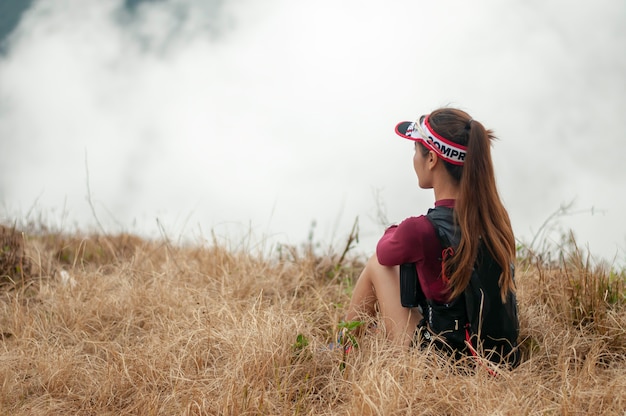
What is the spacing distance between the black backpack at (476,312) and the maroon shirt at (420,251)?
4 centimetres

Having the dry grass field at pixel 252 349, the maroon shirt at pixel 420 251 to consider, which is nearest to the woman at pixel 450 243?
the maroon shirt at pixel 420 251

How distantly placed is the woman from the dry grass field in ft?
0.75

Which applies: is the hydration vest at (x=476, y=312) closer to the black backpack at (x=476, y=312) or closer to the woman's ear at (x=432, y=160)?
the black backpack at (x=476, y=312)

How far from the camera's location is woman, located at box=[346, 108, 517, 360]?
3555 mm

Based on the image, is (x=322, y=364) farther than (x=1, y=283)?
No

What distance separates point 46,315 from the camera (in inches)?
204

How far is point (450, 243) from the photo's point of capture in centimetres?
355

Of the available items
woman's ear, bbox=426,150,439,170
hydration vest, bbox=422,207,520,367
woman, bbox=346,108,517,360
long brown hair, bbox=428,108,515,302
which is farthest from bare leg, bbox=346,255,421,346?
woman's ear, bbox=426,150,439,170

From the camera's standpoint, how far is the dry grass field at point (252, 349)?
3412 millimetres

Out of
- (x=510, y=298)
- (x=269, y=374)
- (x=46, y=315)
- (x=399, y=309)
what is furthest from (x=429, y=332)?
(x=46, y=315)

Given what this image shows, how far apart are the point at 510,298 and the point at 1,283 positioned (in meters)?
4.26

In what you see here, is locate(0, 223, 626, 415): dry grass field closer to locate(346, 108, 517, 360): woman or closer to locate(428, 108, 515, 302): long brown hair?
locate(346, 108, 517, 360): woman

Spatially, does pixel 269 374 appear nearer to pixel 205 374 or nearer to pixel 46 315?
pixel 205 374

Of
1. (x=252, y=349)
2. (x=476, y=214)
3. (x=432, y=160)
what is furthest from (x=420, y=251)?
(x=252, y=349)
